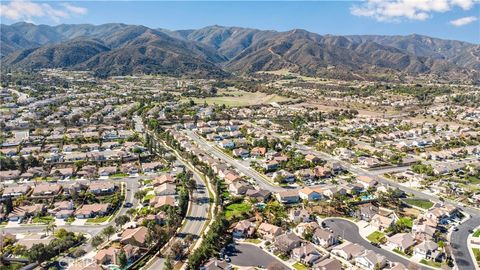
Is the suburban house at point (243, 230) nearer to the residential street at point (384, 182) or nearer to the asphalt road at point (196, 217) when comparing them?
the asphalt road at point (196, 217)

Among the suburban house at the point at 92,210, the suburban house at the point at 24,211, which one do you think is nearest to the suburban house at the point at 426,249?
the suburban house at the point at 92,210

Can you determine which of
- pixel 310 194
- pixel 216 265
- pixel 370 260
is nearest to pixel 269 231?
pixel 216 265

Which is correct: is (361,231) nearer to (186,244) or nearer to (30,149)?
(186,244)

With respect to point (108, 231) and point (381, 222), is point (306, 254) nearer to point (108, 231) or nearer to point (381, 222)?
point (381, 222)

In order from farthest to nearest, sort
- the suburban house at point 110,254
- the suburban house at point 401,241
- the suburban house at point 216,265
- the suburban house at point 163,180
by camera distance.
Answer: the suburban house at point 163,180, the suburban house at point 401,241, the suburban house at point 110,254, the suburban house at point 216,265

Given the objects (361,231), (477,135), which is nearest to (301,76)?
(477,135)

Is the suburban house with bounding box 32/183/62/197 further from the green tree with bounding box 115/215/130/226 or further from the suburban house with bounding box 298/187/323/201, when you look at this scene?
the suburban house with bounding box 298/187/323/201
